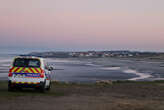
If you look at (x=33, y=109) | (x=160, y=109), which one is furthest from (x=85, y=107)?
(x=160, y=109)

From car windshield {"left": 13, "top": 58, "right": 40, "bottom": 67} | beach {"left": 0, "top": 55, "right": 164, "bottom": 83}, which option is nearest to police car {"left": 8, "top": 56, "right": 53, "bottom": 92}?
car windshield {"left": 13, "top": 58, "right": 40, "bottom": 67}

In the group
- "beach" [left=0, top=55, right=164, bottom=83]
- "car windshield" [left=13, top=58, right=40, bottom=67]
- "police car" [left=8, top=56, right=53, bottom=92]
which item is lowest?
"beach" [left=0, top=55, right=164, bottom=83]

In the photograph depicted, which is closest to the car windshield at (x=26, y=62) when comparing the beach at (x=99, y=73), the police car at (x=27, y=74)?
the police car at (x=27, y=74)

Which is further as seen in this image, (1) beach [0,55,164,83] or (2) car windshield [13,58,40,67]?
(1) beach [0,55,164,83]

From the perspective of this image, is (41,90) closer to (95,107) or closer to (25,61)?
(25,61)

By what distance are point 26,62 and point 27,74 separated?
0.65 meters

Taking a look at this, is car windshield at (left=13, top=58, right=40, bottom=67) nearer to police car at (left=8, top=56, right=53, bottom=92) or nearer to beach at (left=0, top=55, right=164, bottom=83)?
police car at (left=8, top=56, right=53, bottom=92)

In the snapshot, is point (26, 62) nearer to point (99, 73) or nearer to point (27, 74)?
point (27, 74)

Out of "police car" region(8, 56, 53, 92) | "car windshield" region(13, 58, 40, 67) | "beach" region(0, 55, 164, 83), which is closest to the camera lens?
"police car" region(8, 56, 53, 92)

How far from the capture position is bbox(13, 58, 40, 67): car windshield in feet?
48.2

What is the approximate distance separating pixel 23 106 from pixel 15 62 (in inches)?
187

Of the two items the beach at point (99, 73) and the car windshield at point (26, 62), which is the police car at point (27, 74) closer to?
the car windshield at point (26, 62)

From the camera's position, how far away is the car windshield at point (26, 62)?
14.7 m

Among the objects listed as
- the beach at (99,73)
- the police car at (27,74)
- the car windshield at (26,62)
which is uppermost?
the car windshield at (26,62)
